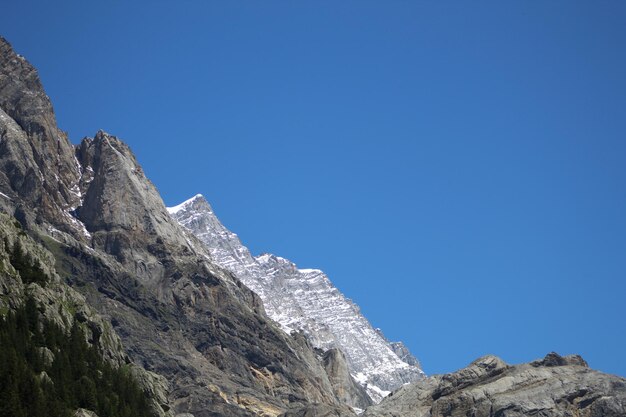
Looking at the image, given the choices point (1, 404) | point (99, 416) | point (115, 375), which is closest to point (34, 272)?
point (115, 375)

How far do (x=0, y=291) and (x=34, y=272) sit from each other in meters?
18.2

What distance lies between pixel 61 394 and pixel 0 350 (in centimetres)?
1131

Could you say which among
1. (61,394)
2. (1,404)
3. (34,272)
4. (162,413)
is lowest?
(1,404)

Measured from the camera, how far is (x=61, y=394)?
15450cm

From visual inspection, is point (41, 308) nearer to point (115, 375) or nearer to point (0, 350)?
point (115, 375)

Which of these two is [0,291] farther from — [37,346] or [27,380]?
[27,380]

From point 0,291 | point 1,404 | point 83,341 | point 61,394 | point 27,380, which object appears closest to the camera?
point 1,404

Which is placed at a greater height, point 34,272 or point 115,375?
point 34,272

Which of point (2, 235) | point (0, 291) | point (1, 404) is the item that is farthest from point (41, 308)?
point (1, 404)

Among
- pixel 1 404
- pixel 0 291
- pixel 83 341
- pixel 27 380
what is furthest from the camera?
pixel 83 341

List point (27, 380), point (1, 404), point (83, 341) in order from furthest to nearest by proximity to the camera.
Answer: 1. point (83, 341)
2. point (27, 380)
3. point (1, 404)

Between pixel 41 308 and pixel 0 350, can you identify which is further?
pixel 41 308

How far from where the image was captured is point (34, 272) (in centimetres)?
18888

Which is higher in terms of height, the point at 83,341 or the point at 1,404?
the point at 83,341
